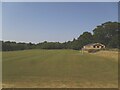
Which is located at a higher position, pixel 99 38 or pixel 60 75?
pixel 99 38

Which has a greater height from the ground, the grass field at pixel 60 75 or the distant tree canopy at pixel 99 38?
the distant tree canopy at pixel 99 38

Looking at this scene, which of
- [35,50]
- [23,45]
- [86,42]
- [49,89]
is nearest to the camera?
[49,89]

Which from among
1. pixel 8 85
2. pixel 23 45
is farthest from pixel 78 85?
pixel 23 45

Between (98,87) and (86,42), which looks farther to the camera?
(86,42)

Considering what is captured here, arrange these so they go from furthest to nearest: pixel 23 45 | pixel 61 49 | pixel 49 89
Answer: pixel 61 49, pixel 23 45, pixel 49 89

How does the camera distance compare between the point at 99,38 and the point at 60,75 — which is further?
the point at 99,38

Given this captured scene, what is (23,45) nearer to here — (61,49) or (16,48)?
(16,48)

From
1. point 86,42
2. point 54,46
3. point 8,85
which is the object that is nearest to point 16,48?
point 54,46

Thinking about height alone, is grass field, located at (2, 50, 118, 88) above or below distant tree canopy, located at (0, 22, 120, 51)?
below

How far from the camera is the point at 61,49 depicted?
40094mm

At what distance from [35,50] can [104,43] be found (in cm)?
1770

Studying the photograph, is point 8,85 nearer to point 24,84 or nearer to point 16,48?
point 24,84

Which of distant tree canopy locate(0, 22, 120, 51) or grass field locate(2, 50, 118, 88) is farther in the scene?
distant tree canopy locate(0, 22, 120, 51)

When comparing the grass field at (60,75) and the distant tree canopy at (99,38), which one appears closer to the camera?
the grass field at (60,75)
